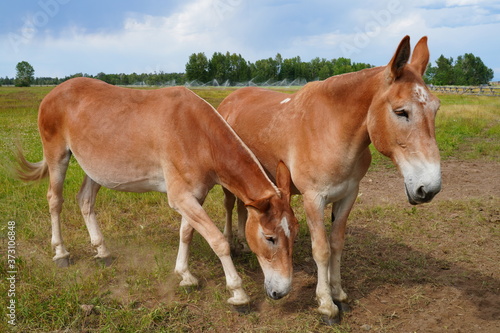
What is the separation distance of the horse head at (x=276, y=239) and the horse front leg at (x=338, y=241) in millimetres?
778

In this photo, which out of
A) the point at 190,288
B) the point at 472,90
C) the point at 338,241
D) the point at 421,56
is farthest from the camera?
the point at 472,90

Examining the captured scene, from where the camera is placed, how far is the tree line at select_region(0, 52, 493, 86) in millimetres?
76363

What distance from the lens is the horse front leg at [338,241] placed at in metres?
4.10

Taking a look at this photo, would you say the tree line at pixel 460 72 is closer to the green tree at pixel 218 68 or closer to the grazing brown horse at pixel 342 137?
the green tree at pixel 218 68

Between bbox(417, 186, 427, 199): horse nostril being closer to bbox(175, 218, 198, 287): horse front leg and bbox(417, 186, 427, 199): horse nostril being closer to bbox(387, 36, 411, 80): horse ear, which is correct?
bbox(387, 36, 411, 80): horse ear

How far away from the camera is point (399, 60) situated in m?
3.18

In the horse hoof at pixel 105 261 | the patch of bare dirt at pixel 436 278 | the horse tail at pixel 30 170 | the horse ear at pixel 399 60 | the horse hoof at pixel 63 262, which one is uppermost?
the horse ear at pixel 399 60

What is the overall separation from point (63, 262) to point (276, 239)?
314 centimetres

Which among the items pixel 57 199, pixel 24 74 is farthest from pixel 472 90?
pixel 24 74

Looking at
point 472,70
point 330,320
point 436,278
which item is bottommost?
point 436,278

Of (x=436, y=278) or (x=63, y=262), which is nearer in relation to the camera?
(x=436, y=278)

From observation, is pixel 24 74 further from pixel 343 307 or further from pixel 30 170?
Answer: pixel 343 307

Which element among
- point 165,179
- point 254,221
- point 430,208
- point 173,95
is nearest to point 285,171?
point 254,221

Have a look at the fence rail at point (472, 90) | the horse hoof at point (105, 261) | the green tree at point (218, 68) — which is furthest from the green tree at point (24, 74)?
the horse hoof at point (105, 261)
